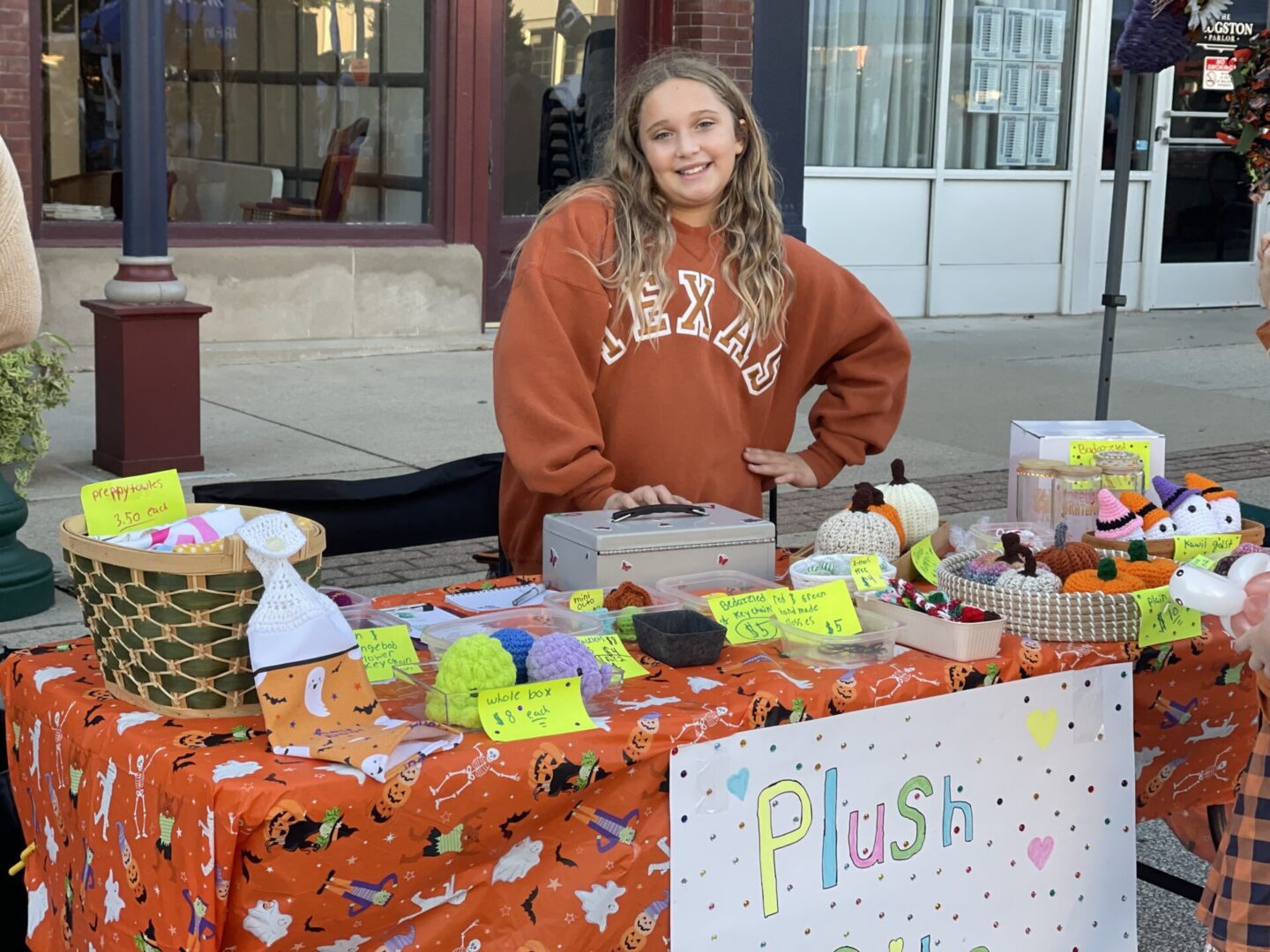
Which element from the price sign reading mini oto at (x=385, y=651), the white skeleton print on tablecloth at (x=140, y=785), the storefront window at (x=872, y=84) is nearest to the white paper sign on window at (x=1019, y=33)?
the storefront window at (x=872, y=84)

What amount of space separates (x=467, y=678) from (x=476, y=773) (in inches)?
5.2

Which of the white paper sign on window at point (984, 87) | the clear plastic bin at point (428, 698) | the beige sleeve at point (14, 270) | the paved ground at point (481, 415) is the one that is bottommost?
the paved ground at point (481, 415)

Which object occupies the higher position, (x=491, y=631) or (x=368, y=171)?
(x=368, y=171)

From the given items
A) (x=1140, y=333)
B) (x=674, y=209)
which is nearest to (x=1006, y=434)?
(x=1140, y=333)

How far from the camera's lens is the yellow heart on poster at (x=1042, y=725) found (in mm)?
2500

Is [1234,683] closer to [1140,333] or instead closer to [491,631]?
[491,631]

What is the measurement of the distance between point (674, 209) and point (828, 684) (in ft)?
3.82

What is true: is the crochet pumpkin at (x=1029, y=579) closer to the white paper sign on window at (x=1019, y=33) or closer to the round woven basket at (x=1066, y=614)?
the round woven basket at (x=1066, y=614)

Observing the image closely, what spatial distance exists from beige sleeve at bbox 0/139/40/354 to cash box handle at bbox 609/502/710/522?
1.01 metres

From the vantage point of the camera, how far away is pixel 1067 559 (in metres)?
2.67

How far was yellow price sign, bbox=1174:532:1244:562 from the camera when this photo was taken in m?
2.79

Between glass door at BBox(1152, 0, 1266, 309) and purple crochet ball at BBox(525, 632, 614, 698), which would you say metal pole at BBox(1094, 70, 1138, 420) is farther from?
glass door at BBox(1152, 0, 1266, 309)

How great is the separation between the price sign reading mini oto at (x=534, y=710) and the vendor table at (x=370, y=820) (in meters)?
0.02

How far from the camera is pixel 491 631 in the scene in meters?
2.31
